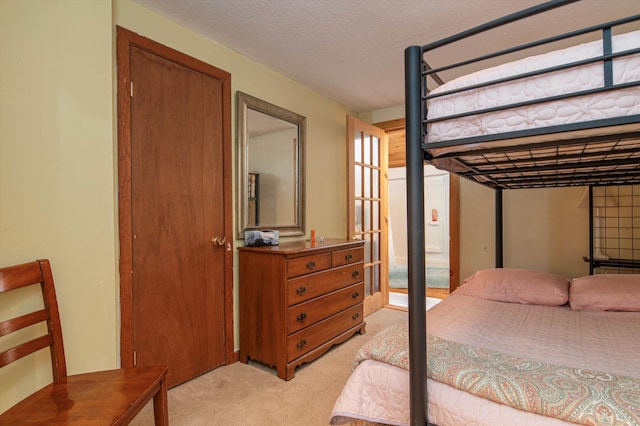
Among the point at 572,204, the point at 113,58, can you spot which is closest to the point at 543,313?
the point at 572,204

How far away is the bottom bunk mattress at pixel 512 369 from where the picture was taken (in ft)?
3.14

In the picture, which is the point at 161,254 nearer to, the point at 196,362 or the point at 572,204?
the point at 196,362

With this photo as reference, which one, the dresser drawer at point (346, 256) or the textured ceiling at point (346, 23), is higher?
the textured ceiling at point (346, 23)

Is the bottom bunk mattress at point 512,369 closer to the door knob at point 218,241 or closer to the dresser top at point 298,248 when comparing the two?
the dresser top at point 298,248

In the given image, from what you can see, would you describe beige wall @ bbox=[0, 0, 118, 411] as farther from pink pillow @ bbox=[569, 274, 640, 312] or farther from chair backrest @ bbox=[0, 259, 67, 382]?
pink pillow @ bbox=[569, 274, 640, 312]

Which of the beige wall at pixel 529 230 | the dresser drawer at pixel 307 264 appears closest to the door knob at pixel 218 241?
the dresser drawer at pixel 307 264

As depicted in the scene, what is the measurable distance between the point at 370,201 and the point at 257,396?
8.23ft

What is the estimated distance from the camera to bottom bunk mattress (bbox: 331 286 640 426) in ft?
3.14

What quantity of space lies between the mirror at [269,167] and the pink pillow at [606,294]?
2.14 metres

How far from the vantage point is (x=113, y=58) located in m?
1.83

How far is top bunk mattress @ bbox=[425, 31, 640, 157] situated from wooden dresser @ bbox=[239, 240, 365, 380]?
1.48 metres

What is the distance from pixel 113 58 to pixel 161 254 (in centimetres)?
117

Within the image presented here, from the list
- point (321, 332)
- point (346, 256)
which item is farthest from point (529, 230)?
point (321, 332)

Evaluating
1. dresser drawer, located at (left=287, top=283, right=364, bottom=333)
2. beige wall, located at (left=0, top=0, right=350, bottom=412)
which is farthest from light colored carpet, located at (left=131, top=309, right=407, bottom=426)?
beige wall, located at (left=0, top=0, right=350, bottom=412)
